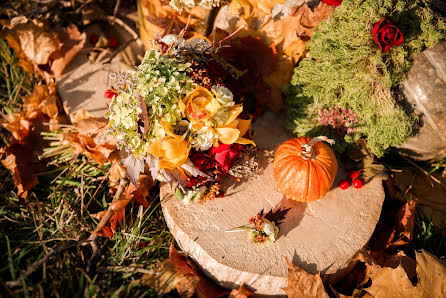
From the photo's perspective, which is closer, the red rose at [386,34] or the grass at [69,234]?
the red rose at [386,34]

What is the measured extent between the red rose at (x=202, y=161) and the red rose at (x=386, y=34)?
123cm

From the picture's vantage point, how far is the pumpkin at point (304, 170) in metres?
2.28

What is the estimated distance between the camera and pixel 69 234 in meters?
2.53

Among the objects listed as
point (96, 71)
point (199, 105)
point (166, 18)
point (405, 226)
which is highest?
point (166, 18)

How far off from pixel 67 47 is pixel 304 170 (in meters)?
2.36

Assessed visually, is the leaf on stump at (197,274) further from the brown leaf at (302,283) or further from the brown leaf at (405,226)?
the brown leaf at (405,226)

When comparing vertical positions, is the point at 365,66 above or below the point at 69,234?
above

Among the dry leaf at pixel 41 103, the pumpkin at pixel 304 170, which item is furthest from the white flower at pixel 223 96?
the dry leaf at pixel 41 103

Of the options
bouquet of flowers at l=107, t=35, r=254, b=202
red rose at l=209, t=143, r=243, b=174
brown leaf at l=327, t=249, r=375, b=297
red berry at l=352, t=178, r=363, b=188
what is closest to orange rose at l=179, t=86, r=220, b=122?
bouquet of flowers at l=107, t=35, r=254, b=202

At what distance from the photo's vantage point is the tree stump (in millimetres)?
2176

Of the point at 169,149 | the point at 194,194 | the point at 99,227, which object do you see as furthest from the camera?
the point at 99,227

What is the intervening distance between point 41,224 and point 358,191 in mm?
2284

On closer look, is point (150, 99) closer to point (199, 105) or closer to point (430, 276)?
point (199, 105)

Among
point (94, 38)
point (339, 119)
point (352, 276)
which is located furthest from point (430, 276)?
point (94, 38)
